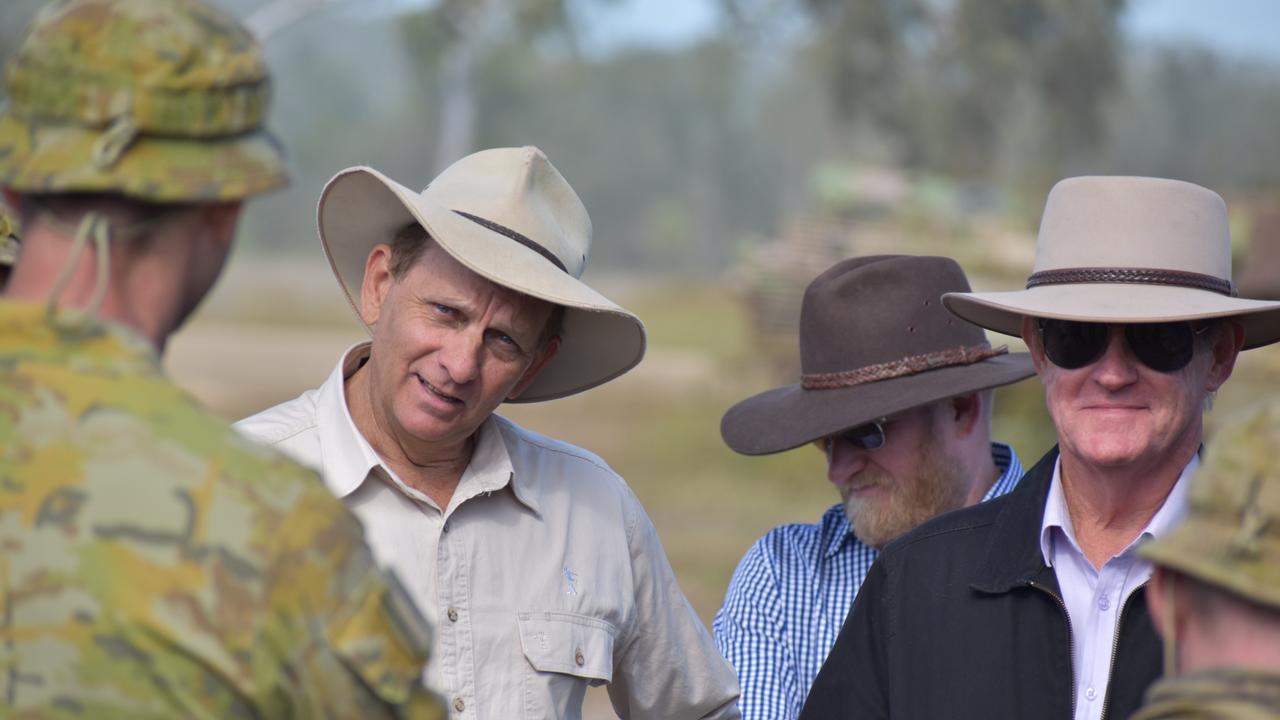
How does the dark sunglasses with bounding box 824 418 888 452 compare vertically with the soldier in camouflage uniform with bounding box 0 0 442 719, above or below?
above

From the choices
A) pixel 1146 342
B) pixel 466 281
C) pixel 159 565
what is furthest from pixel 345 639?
pixel 1146 342

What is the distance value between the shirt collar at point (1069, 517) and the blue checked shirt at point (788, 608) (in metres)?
0.74

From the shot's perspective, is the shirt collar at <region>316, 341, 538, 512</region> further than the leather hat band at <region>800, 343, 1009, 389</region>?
No

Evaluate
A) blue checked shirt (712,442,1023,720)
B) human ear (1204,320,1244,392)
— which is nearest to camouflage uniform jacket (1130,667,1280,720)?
human ear (1204,320,1244,392)

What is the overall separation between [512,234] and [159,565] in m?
1.50

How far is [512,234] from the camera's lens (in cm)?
319

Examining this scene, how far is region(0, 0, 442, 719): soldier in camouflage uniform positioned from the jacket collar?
145 cm

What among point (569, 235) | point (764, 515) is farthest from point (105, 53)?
point (764, 515)

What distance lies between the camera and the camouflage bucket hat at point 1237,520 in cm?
162

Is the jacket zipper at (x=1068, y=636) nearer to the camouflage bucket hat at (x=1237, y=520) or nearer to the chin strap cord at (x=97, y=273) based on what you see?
the camouflage bucket hat at (x=1237, y=520)

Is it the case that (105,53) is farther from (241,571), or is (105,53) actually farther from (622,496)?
(622,496)

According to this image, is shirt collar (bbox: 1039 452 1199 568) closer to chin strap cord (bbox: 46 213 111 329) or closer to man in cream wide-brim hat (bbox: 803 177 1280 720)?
man in cream wide-brim hat (bbox: 803 177 1280 720)

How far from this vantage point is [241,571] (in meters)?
1.81

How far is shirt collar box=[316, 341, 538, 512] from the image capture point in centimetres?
305
